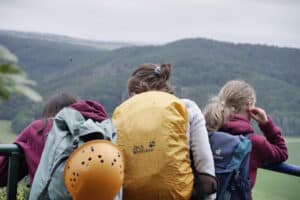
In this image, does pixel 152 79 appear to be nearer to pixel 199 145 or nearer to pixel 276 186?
pixel 199 145

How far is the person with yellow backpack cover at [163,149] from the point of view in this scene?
2.58 metres

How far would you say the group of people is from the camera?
110 inches

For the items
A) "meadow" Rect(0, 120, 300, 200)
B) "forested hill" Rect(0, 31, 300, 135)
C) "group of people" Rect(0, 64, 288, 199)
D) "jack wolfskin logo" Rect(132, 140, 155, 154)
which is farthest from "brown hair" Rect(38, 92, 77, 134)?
"forested hill" Rect(0, 31, 300, 135)

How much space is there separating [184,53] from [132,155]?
128 feet

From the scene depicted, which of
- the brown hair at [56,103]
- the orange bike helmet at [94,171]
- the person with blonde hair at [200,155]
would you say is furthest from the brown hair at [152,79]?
the orange bike helmet at [94,171]

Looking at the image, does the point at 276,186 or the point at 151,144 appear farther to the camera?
the point at 276,186

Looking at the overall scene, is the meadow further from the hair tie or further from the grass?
the hair tie

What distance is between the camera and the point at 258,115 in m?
3.44

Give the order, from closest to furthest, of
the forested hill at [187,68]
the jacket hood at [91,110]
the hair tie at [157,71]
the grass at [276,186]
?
the jacket hood at [91,110]
the hair tie at [157,71]
the grass at [276,186]
the forested hill at [187,68]

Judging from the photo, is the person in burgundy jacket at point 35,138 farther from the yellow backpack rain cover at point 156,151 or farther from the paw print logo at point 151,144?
the paw print logo at point 151,144

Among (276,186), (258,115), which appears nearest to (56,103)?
(258,115)

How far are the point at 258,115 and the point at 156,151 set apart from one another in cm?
106

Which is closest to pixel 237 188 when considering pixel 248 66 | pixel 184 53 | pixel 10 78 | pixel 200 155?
pixel 200 155

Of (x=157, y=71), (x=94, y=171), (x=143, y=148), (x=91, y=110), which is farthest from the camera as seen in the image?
(x=157, y=71)
